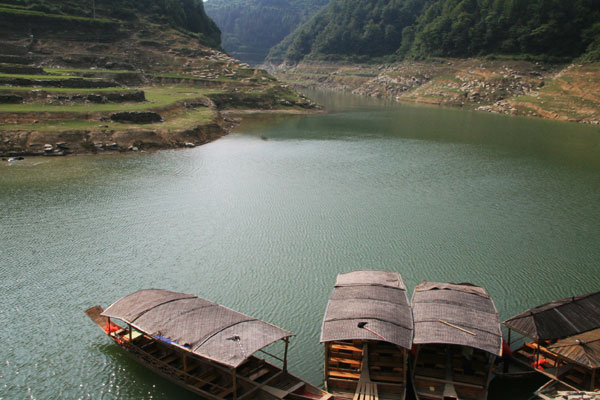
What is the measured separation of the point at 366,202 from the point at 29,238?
21779 millimetres

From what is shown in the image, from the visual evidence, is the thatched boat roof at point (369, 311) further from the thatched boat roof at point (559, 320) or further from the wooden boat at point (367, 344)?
the thatched boat roof at point (559, 320)

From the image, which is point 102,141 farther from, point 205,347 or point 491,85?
point 491,85

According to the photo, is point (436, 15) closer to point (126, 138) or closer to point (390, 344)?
point (126, 138)

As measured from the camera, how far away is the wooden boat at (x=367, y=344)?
1359 centimetres

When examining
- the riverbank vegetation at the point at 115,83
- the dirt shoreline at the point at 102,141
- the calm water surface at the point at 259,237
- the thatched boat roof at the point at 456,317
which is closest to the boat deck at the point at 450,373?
the thatched boat roof at the point at 456,317

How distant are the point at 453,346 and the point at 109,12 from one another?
342 feet

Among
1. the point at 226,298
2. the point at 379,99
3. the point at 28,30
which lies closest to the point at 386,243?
the point at 226,298

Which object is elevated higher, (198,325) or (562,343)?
(562,343)

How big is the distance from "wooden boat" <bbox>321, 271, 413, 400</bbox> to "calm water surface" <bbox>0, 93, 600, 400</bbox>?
4.03ft

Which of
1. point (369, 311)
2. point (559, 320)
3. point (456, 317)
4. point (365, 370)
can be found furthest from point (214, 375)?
point (559, 320)

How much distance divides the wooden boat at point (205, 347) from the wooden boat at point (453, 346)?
11.8ft

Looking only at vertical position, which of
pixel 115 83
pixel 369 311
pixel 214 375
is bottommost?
pixel 214 375

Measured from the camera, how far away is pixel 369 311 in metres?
15.2

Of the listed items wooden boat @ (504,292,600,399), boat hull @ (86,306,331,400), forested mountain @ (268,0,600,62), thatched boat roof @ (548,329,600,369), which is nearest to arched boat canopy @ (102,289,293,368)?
Answer: boat hull @ (86,306,331,400)
